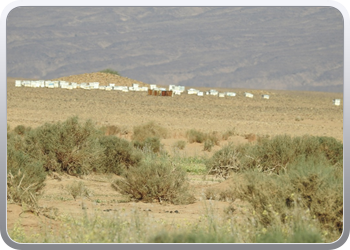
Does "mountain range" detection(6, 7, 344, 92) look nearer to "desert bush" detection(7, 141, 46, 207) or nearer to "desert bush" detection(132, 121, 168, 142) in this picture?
"desert bush" detection(132, 121, 168, 142)

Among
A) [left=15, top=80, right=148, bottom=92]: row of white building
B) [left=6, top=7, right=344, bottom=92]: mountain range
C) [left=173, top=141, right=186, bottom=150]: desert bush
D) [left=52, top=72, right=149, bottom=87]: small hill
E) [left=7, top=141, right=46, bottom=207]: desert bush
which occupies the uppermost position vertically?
[left=6, top=7, right=344, bottom=92]: mountain range

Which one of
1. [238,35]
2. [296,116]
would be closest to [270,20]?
[238,35]

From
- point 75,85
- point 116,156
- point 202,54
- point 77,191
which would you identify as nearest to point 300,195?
point 77,191

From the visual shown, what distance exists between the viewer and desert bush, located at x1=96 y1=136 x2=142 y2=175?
54.6ft

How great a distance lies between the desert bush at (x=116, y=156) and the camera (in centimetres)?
1666

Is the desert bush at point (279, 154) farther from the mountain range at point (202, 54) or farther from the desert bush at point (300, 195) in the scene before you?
the mountain range at point (202, 54)

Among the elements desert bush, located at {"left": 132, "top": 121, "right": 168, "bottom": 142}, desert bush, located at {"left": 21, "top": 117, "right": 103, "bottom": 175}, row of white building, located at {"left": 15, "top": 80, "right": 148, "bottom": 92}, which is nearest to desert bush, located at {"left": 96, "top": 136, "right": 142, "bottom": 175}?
desert bush, located at {"left": 21, "top": 117, "right": 103, "bottom": 175}

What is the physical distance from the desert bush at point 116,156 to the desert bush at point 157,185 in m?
4.41

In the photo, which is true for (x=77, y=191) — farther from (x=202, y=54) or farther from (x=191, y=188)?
(x=202, y=54)

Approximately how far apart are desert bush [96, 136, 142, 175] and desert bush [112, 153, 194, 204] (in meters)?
4.41

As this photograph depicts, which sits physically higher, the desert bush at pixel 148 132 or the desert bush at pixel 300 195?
the desert bush at pixel 300 195

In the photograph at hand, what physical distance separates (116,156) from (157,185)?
17.6ft

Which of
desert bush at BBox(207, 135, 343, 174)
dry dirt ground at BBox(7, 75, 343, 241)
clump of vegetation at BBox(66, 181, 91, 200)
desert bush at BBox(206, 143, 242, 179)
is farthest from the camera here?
dry dirt ground at BBox(7, 75, 343, 241)

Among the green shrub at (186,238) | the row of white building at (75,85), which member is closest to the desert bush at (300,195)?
the green shrub at (186,238)
